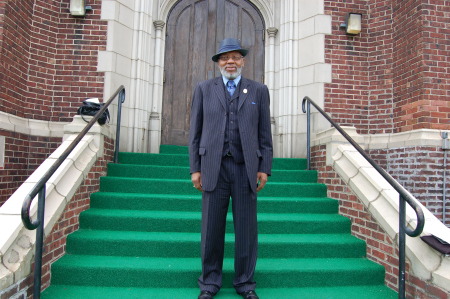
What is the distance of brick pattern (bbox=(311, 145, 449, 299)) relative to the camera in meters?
2.55

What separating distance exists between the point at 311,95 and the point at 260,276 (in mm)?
3355

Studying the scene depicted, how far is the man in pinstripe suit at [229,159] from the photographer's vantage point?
2.42 metres

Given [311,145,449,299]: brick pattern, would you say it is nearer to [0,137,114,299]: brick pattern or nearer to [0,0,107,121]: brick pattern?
[0,137,114,299]: brick pattern

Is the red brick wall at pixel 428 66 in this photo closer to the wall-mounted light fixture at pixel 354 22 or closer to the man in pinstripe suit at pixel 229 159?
the wall-mounted light fixture at pixel 354 22

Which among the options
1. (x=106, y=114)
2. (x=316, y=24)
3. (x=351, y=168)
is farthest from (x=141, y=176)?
(x=316, y=24)

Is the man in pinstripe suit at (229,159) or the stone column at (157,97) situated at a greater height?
the stone column at (157,97)

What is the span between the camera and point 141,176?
4.25 metres

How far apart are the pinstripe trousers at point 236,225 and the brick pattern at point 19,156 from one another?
10.1 ft

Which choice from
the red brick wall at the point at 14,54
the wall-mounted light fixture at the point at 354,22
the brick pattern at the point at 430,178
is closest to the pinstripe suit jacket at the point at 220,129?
the brick pattern at the point at 430,178

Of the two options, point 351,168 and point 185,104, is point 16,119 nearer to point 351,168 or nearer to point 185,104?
point 185,104

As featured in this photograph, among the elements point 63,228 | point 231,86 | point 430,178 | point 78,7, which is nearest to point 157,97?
point 78,7

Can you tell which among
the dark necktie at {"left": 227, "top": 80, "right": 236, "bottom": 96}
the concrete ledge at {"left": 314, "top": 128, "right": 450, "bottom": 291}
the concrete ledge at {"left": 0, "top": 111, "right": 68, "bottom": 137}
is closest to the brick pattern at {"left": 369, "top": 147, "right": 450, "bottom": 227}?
the concrete ledge at {"left": 314, "top": 128, "right": 450, "bottom": 291}

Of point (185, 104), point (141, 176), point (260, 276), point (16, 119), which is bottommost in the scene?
point (260, 276)

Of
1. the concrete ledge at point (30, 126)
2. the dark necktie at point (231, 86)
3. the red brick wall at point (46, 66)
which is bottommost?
the concrete ledge at point (30, 126)
